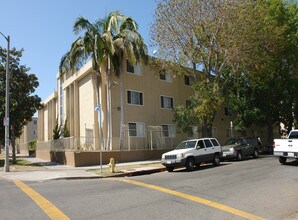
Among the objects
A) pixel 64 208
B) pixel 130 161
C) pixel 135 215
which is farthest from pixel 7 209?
pixel 130 161

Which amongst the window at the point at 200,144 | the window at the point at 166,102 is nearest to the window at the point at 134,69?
the window at the point at 166,102

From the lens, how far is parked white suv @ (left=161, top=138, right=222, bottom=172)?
19.2 m

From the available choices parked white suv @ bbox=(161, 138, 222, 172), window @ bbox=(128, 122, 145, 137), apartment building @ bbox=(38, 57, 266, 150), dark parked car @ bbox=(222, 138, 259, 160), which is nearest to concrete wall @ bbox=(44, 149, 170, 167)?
apartment building @ bbox=(38, 57, 266, 150)

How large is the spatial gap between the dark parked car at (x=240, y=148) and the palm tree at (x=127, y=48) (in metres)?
7.92

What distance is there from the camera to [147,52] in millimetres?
28156

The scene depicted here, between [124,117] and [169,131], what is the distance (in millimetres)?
5449

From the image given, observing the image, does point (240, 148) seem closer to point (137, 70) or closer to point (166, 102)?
point (166, 102)

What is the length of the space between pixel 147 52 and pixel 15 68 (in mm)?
11066

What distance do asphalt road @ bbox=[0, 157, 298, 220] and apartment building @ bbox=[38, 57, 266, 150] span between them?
1450 centimetres

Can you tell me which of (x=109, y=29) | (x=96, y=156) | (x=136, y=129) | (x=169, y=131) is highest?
(x=109, y=29)

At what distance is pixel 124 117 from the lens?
29.4 m

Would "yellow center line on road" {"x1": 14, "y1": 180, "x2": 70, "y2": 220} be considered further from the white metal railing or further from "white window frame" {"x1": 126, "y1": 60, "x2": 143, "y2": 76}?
"white window frame" {"x1": 126, "y1": 60, "x2": 143, "y2": 76}

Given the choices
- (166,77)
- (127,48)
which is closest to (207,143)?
(127,48)

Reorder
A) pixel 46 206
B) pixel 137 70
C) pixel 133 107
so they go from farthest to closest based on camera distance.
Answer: pixel 137 70 → pixel 133 107 → pixel 46 206
